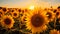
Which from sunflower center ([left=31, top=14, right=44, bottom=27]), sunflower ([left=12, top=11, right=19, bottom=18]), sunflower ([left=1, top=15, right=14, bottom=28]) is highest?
sunflower center ([left=31, top=14, right=44, bottom=27])

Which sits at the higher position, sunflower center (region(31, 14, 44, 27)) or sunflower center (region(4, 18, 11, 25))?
sunflower center (region(31, 14, 44, 27))

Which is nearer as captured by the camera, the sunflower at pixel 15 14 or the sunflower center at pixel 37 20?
the sunflower center at pixel 37 20

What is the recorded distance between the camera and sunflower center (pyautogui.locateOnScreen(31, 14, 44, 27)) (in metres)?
0.75

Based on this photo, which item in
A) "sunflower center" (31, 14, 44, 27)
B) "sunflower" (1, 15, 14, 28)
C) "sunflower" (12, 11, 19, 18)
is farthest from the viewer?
"sunflower" (12, 11, 19, 18)

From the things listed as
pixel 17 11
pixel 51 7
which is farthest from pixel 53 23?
pixel 17 11

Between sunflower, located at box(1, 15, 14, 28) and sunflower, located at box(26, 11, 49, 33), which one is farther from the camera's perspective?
sunflower, located at box(1, 15, 14, 28)

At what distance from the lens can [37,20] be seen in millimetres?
750

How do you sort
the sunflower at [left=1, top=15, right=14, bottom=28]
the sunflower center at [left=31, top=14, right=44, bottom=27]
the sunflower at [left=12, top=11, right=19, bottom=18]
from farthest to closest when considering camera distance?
the sunflower at [left=12, top=11, right=19, bottom=18] → the sunflower at [left=1, top=15, right=14, bottom=28] → the sunflower center at [left=31, top=14, right=44, bottom=27]

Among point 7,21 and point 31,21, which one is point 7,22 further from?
point 31,21

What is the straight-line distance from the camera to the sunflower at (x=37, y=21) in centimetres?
75

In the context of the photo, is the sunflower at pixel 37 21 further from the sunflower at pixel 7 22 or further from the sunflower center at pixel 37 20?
the sunflower at pixel 7 22

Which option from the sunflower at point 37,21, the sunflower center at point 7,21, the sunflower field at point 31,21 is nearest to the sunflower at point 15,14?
the sunflower field at point 31,21

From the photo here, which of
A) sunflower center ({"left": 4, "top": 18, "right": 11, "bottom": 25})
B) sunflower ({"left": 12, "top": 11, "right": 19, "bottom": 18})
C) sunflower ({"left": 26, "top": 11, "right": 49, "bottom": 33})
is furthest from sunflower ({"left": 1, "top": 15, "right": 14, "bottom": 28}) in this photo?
sunflower ({"left": 26, "top": 11, "right": 49, "bottom": 33})

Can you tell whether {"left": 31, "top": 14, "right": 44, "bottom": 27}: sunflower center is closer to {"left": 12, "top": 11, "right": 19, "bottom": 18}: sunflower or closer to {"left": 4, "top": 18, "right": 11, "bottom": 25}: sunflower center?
{"left": 4, "top": 18, "right": 11, "bottom": 25}: sunflower center
